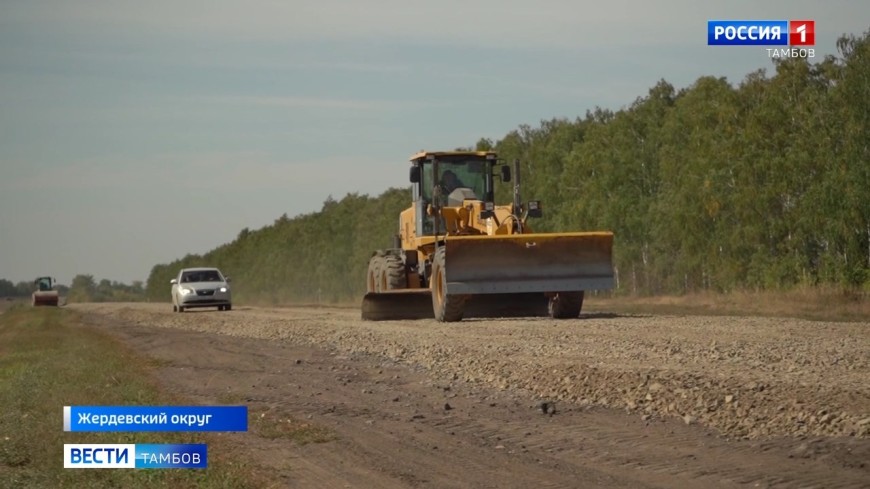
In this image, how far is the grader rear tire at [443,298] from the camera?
23.9 metres

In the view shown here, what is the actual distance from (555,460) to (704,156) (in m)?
30.9

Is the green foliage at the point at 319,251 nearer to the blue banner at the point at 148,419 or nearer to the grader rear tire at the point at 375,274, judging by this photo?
the grader rear tire at the point at 375,274

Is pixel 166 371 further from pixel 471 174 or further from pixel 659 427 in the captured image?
pixel 471 174

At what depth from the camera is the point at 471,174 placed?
27.1 m

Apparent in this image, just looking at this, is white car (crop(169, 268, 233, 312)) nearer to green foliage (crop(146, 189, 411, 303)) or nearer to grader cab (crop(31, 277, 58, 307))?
green foliage (crop(146, 189, 411, 303))

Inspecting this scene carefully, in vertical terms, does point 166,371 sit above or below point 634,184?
below

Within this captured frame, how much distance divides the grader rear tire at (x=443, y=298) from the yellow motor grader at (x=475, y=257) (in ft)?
0.07

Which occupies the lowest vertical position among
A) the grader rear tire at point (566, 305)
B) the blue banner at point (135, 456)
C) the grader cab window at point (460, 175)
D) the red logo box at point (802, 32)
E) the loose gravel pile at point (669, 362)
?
the blue banner at point (135, 456)

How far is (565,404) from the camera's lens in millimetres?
11789

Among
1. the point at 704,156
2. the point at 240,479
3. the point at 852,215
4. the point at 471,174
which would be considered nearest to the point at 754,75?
the point at 704,156

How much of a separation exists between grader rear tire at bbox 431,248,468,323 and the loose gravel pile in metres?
0.60

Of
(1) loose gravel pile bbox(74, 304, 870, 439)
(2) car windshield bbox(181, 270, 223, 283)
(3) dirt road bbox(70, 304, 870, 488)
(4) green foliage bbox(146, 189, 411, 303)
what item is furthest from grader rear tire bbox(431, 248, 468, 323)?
(4) green foliage bbox(146, 189, 411, 303)

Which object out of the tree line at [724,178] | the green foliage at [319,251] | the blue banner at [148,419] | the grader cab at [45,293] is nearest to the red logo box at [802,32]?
the tree line at [724,178]

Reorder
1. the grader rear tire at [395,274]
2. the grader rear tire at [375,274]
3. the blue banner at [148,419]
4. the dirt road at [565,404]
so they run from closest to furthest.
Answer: the dirt road at [565,404] < the blue banner at [148,419] < the grader rear tire at [395,274] < the grader rear tire at [375,274]
